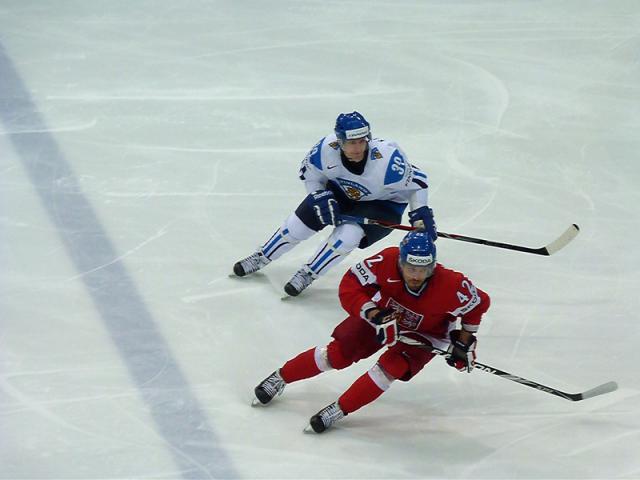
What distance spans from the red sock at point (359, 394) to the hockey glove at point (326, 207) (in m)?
0.86

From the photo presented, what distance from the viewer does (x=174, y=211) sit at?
5457 mm

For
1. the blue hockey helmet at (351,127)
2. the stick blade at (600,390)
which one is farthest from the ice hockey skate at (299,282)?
the stick blade at (600,390)

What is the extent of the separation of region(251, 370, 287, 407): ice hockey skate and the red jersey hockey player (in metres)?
0.09

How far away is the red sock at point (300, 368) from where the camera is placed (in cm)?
409

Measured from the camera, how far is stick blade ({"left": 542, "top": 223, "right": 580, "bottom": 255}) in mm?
4723

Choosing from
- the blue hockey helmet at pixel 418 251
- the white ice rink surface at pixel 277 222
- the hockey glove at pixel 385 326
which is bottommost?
the white ice rink surface at pixel 277 222

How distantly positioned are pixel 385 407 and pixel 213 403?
0.65 meters

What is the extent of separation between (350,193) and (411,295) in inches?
36.7

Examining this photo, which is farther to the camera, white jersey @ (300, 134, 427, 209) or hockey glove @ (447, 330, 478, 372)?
white jersey @ (300, 134, 427, 209)

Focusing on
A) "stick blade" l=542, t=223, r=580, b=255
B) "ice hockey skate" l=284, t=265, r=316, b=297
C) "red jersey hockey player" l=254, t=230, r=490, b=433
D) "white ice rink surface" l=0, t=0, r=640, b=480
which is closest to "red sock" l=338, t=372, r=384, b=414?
"red jersey hockey player" l=254, t=230, r=490, b=433

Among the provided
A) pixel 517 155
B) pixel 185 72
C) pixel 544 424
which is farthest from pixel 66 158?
pixel 544 424

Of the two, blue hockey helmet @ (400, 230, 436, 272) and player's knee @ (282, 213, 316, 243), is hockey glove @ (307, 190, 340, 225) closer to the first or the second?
player's knee @ (282, 213, 316, 243)

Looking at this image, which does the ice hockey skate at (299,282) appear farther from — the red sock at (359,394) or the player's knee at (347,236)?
the red sock at (359,394)

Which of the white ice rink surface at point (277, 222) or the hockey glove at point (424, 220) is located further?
the hockey glove at point (424, 220)
